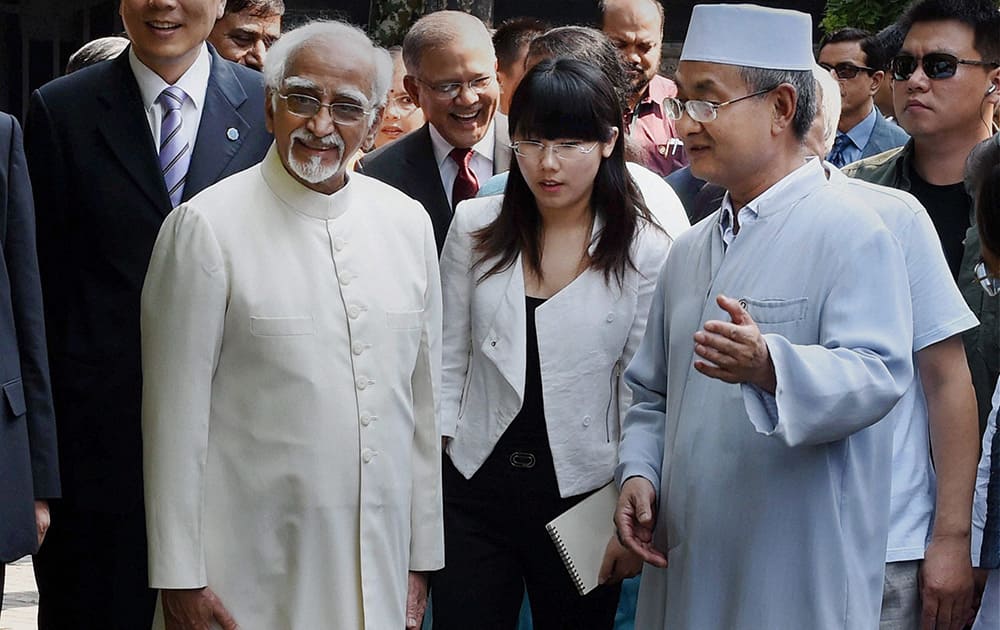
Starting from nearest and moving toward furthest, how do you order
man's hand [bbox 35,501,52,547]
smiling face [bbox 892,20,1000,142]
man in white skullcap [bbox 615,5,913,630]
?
man in white skullcap [bbox 615,5,913,630]
man's hand [bbox 35,501,52,547]
smiling face [bbox 892,20,1000,142]

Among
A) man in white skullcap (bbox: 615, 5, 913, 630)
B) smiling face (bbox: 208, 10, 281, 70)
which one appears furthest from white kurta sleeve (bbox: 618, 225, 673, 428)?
smiling face (bbox: 208, 10, 281, 70)

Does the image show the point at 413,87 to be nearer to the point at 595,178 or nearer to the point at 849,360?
the point at 595,178

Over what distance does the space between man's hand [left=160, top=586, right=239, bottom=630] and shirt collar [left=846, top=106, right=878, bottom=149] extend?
4910 millimetres

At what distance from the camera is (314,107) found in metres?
3.62

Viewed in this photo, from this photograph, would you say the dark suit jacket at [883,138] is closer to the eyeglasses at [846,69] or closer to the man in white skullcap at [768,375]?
the eyeglasses at [846,69]

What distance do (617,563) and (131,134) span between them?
1.67m

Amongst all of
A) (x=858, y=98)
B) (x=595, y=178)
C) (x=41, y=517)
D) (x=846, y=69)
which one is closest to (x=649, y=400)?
(x=595, y=178)

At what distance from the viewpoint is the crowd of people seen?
338cm

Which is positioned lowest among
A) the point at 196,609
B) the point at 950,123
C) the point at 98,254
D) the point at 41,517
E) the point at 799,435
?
the point at 196,609

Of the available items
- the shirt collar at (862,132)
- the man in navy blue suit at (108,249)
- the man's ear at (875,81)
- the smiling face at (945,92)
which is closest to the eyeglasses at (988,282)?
the smiling face at (945,92)

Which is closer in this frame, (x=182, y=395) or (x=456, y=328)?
(x=182, y=395)

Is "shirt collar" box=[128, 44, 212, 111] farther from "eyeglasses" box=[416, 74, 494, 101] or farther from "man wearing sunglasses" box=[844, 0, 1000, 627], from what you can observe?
"man wearing sunglasses" box=[844, 0, 1000, 627]

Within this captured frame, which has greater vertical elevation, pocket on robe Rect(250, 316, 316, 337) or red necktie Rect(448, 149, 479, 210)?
red necktie Rect(448, 149, 479, 210)

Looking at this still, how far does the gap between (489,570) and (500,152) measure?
170 centimetres
